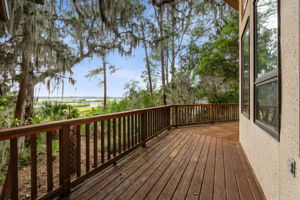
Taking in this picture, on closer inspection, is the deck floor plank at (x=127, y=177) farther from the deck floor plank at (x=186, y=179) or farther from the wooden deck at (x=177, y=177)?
the deck floor plank at (x=186, y=179)

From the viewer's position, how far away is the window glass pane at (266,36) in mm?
1523

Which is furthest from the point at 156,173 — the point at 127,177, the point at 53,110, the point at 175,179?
the point at 53,110

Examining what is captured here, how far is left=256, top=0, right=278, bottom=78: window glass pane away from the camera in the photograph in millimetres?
1523

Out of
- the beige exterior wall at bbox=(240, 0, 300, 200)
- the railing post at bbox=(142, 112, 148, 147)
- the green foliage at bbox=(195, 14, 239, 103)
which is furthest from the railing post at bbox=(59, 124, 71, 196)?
the green foliage at bbox=(195, 14, 239, 103)

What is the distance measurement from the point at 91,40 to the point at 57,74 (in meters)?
1.68

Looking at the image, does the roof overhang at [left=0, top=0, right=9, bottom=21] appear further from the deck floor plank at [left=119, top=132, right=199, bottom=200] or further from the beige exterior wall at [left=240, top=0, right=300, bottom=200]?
the beige exterior wall at [left=240, top=0, right=300, bottom=200]

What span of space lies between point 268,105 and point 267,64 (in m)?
0.46

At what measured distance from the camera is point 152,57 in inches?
496

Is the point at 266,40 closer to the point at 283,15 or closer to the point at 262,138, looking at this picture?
the point at 283,15

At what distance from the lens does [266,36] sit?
180 centimetres

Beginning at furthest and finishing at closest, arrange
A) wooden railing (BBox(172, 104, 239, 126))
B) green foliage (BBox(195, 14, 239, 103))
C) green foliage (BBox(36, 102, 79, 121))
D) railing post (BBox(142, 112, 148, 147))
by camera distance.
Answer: green foliage (BBox(195, 14, 239, 103)) < wooden railing (BBox(172, 104, 239, 126)) < green foliage (BBox(36, 102, 79, 121)) < railing post (BBox(142, 112, 148, 147))

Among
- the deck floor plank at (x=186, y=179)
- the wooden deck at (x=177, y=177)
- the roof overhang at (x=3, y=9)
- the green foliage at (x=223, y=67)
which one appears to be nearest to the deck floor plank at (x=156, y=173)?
the wooden deck at (x=177, y=177)

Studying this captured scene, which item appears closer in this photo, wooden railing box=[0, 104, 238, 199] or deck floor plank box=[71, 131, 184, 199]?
wooden railing box=[0, 104, 238, 199]

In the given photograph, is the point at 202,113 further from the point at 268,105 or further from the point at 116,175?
the point at 116,175
